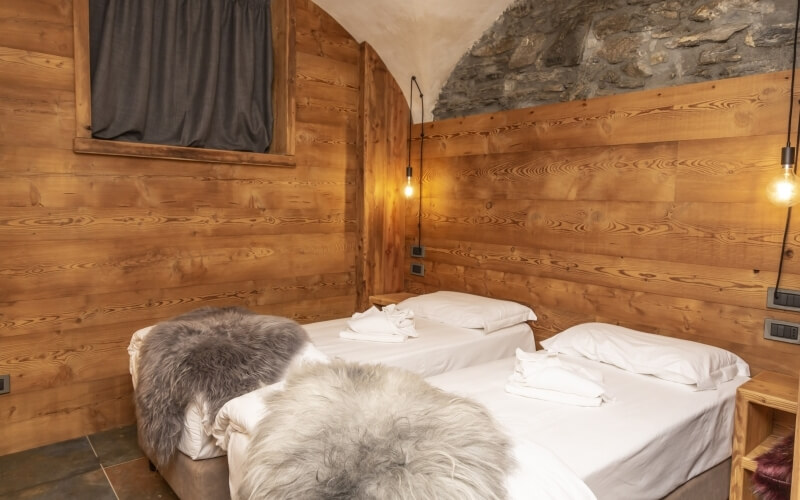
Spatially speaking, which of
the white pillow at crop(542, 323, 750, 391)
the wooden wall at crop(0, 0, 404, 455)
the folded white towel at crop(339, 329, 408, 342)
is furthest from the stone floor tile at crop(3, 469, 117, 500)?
the white pillow at crop(542, 323, 750, 391)

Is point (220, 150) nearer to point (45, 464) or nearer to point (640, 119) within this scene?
point (45, 464)

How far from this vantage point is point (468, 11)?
3.33 metres

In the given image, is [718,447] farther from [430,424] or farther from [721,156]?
[430,424]

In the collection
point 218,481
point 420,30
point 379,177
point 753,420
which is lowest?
point 218,481

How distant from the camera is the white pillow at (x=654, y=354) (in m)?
2.18

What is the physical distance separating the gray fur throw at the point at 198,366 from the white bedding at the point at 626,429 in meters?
0.71

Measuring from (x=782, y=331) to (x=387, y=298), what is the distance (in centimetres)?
231

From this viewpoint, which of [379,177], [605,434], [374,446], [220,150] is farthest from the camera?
[379,177]

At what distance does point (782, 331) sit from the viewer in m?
2.25

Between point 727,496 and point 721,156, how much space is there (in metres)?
1.44

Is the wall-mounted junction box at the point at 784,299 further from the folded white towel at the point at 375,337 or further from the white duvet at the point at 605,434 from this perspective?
the folded white towel at the point at 375,337

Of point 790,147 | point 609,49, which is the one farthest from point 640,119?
point 790,147

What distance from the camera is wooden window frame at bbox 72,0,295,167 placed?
2.78 m

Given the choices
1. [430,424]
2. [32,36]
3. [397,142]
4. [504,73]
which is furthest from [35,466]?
[504,73]
